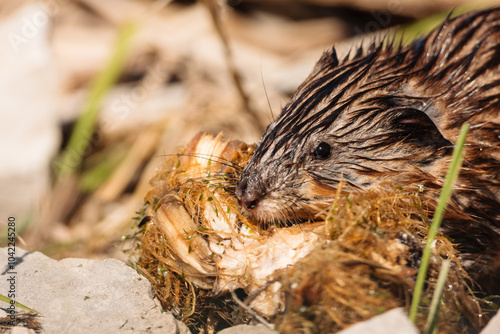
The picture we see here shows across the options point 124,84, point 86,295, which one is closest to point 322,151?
point 86,295

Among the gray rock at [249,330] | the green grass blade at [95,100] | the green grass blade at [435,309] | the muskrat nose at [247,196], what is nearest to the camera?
the green grass blade at [435,309]

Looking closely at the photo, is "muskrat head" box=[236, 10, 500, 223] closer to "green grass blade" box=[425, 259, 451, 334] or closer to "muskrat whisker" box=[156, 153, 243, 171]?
"muskrat whisker" box=[156, 153, 243, 171]

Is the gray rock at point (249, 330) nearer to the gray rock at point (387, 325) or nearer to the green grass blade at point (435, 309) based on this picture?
the gray rock at point (387, 325)

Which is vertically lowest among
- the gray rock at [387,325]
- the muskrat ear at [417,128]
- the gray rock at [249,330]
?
the gray rock at [249,330]

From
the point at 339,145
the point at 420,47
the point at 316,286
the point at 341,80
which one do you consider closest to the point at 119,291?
the point at 316,286

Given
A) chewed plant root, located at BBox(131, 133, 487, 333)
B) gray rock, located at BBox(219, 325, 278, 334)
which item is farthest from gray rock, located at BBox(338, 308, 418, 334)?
gray rock, located at BBox(219, 325, 278, 334)

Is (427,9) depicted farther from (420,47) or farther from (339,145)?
(339,145)

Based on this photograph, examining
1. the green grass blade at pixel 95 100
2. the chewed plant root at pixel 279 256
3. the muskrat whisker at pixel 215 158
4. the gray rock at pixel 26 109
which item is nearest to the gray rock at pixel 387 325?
the chewed plant root at pixel 279 256
